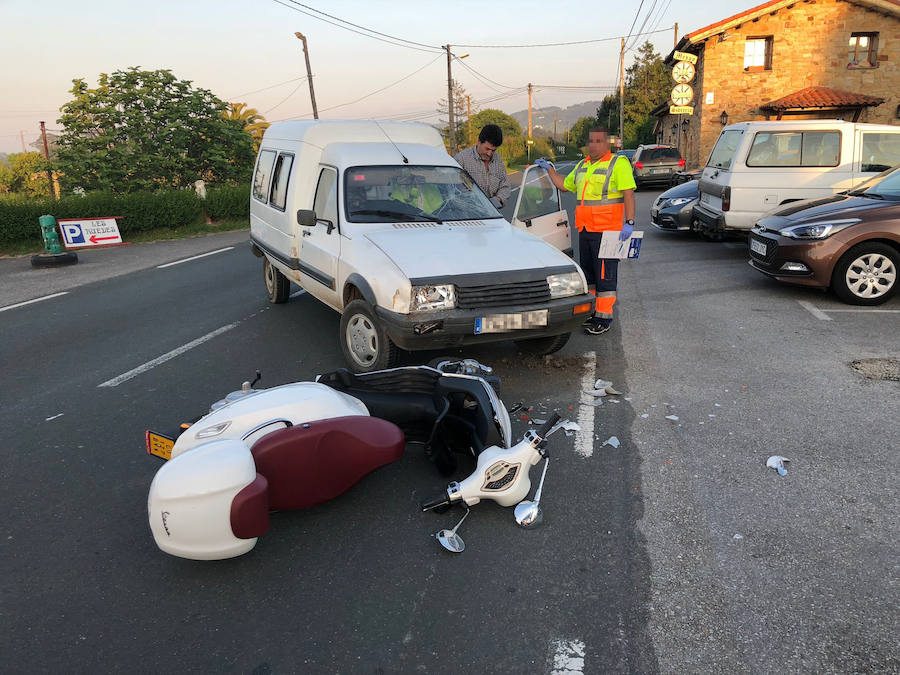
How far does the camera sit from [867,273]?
23.6 feet

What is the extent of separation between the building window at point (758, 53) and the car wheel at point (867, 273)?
26.7m

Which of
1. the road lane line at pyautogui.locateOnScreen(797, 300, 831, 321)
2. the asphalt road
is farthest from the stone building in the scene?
the asphalt road

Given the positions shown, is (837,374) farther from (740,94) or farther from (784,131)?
(740,94)

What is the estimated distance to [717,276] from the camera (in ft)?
30.6

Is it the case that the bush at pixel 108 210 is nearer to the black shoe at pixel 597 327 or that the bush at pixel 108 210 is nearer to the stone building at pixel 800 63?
the black shoe at pixel 597 327

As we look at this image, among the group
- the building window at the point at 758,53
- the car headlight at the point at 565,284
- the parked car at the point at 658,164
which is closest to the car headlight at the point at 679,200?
the car headlight at the point at 565,284

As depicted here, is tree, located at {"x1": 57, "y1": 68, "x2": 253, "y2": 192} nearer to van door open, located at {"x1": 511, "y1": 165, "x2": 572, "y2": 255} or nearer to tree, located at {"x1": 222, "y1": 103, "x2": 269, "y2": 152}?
tree, located at {"x1": 222, "y1": 103, "x2": 269, "y2": 152}

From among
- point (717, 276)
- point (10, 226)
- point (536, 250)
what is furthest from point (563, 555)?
point (10, 226)

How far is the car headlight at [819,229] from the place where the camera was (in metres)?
7.18

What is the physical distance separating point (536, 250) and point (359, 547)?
9.88 ft

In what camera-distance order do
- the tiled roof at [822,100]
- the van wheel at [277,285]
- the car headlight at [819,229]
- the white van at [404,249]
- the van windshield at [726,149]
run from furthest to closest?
the tiled roof at [822,100]
the van windshield at [726,149]
the van wheel at [277,285]
the car headlight at [819,229]
the white van at [404,249]

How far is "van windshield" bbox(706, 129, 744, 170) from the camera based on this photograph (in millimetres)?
10273

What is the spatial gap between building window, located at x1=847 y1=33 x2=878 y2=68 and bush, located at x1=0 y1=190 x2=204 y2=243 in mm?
28712

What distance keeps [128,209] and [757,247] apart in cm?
1565
